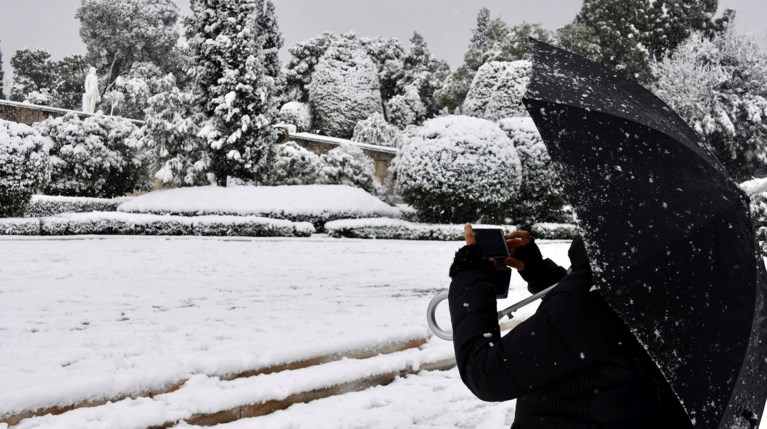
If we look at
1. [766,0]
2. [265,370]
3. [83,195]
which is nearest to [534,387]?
[265,370]

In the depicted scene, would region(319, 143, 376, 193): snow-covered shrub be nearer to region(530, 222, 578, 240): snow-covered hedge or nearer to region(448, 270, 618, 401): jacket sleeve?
region(530, 222, 578, 240): snow-covered hedge

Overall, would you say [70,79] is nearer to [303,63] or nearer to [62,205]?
[303,63]

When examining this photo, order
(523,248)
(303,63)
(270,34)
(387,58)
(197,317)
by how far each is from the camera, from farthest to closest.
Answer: (387,58) < (303,63) < (270,34) < (197,317) < (523,248)

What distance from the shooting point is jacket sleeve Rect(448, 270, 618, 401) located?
4.00ft

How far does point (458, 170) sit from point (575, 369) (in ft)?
35.6

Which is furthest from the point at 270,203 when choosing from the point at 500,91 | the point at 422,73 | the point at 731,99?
the point at 422,73

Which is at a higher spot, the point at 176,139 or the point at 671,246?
the point at 176,139

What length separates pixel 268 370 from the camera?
11.1 feet

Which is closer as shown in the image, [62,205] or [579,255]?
[579,255]

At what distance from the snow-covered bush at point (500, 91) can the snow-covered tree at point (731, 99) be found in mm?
7126

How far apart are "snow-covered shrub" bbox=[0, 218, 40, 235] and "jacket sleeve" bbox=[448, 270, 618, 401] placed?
392 inches

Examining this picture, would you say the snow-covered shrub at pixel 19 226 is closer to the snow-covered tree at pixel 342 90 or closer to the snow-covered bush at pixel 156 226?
the snow-covered bush at pixel 156 226

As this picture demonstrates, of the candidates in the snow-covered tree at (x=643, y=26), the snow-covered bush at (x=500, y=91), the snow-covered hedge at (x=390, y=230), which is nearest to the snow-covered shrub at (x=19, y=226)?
the snow-covered hedge at (x=390, y=230)

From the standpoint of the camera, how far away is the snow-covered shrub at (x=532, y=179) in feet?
44.9
